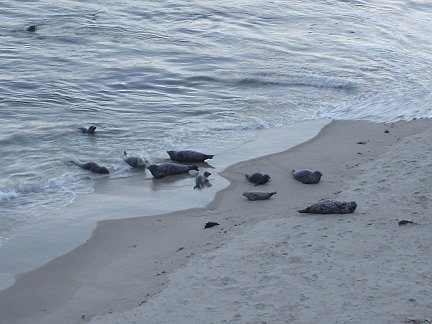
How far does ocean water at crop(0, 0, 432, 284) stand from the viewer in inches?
419

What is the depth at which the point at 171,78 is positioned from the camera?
14656 mm

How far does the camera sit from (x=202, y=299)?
20.5ft

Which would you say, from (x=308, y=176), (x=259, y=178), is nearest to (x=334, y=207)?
(x=308, y=176)

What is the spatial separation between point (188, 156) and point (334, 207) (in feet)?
9.37

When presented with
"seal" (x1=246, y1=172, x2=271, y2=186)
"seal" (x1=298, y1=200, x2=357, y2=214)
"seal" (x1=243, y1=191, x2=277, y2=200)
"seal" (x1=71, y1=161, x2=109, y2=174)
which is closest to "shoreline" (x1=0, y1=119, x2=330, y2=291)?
"seal" (x1=71, y1=161, x2=109, y2=174)

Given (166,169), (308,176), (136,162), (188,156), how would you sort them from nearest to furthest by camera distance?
(308,176), (166,169), (136,162), (188,156)

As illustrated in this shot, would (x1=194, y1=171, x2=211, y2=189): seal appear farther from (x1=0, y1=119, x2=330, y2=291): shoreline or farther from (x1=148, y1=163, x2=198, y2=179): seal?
(x1=148, y1=163, x2=198, y2=179): seal

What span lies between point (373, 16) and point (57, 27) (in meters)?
7.91

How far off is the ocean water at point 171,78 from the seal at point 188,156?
28 centimetres

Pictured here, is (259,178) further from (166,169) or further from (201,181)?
(166,169)

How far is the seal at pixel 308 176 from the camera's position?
30.7 feet

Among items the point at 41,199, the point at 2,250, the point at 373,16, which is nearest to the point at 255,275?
the point at 2,250

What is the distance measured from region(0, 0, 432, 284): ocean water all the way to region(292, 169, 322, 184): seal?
5.76 ft

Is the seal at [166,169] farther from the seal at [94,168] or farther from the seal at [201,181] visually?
the seal at [94,168]
